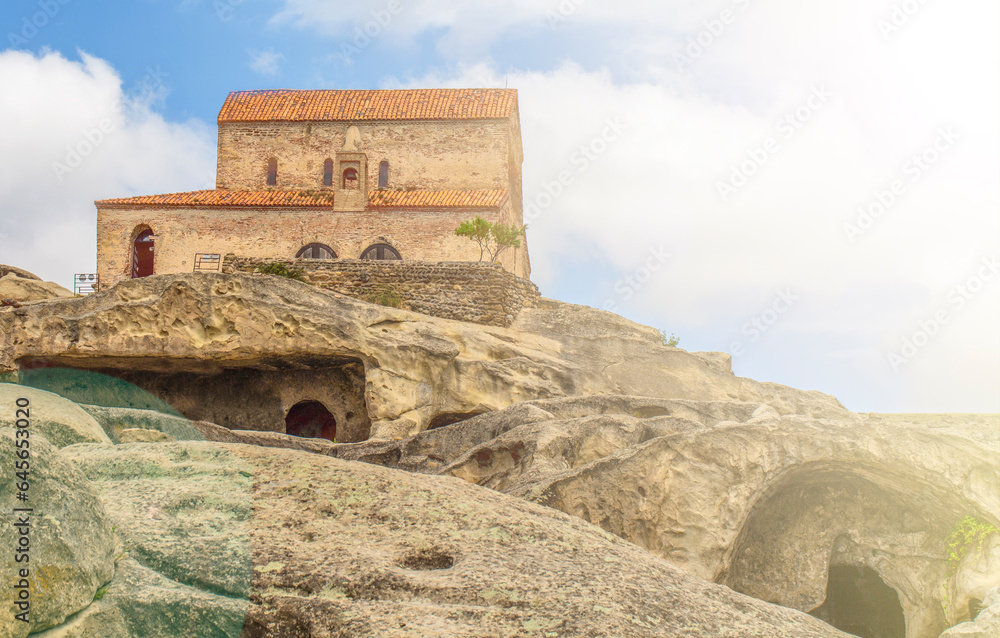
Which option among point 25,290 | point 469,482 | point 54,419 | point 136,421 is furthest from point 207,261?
point 469,482

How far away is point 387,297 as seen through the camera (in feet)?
57.6

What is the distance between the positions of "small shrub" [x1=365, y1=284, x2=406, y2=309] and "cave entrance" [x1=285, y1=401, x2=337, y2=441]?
2.37 metres

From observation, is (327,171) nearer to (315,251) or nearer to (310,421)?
(315,251)

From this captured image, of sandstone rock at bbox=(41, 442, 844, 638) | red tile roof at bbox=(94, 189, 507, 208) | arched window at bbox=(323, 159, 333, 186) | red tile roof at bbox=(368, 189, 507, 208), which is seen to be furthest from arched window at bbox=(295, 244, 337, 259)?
sandstone rock at bbox=(41, 442, 844, 638)

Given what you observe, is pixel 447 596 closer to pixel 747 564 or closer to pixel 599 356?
pixel 747 564

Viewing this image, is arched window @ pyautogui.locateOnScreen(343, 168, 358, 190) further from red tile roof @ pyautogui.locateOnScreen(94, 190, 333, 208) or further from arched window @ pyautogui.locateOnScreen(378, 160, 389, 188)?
arched window @ pyautogui.locateOnScreen(378, 160, 389, 188)

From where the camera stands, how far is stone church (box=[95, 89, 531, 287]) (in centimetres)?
2567

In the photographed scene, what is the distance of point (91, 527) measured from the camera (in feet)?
12.6

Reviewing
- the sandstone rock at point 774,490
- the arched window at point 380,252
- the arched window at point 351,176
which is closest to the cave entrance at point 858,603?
the sandstone rock at point 774,490

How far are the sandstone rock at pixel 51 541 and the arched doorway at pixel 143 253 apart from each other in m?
24.0

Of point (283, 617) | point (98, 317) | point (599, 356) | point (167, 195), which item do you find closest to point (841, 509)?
point (283, 617)

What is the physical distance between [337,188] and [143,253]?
6250mm

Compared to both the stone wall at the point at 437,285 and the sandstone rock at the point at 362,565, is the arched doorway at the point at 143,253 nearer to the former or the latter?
the stone wall at the point at 437,285

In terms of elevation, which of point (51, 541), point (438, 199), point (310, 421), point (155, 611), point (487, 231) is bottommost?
point (155, 611)
